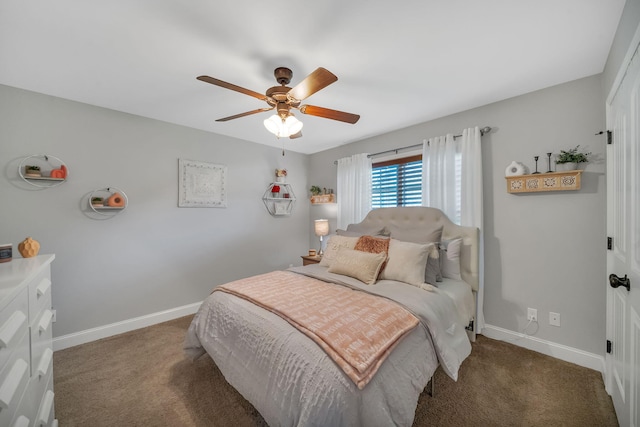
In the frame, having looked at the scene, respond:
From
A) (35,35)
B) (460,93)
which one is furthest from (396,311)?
(35,35)

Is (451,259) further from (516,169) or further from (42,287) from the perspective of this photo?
(42,287)

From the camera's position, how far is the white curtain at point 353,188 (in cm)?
363

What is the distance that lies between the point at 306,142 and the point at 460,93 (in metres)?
2.16

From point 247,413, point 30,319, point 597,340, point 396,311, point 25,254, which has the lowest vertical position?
point 247,413

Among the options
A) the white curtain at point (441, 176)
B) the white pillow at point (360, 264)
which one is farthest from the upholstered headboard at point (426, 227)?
the white pillow at point (360, 264)

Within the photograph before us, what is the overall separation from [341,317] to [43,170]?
9.97 ft

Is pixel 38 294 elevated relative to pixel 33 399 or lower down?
elevated

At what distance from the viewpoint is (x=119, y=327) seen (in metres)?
Answer: 2.68

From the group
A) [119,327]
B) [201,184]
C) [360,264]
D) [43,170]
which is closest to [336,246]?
[360,264]

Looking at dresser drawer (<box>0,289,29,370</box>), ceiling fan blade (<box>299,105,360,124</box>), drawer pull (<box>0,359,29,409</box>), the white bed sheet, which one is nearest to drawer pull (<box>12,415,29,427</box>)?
drawer pull (<box>0,359,29,409</box>)

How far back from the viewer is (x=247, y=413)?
161cm

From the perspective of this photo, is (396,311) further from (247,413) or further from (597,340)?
(597,340)

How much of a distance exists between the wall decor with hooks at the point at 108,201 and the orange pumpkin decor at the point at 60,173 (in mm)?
269

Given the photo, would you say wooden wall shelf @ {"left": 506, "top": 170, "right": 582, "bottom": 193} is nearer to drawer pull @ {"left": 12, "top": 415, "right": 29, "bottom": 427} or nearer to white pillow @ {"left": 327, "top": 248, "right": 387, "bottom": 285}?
white pillow @ {"left": 327, "top": 248, "right": 387, "bottom": 285}
